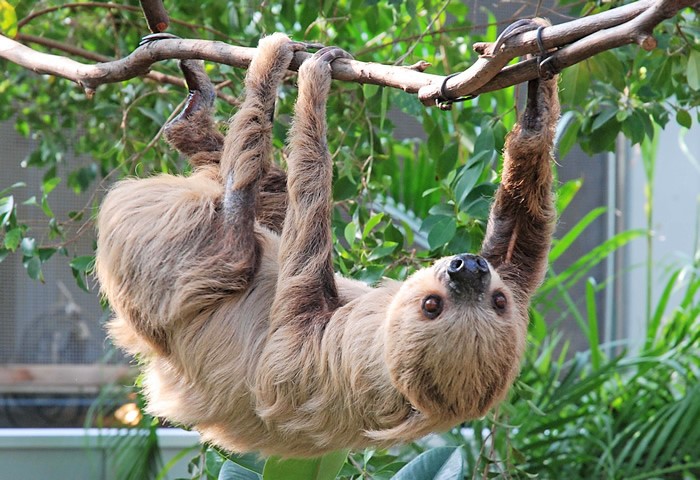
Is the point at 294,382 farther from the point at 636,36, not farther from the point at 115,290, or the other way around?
the point at 636,36

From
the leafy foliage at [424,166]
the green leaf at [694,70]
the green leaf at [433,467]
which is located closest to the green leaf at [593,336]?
the leafy foliage at [424,166]

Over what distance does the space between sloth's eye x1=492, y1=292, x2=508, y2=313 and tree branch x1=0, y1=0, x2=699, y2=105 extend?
2.17 feet

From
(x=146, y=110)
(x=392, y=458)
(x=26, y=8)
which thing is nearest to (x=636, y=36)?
(x=392, y=458)

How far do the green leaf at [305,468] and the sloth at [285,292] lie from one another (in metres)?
0.25

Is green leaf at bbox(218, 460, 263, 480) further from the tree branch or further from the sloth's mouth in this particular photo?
the tree branch

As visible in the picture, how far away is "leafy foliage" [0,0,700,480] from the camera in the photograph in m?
3.68

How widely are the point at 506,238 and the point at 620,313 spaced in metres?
5.57

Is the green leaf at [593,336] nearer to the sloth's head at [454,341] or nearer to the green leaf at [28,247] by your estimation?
the sloth's head at [454,341]

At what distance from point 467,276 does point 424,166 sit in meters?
3.13

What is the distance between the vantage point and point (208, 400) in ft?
10.7

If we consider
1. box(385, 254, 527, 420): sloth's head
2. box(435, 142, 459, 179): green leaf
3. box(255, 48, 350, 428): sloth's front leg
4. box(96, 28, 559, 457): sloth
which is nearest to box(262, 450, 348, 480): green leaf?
box(96, 28, 559, 457): sloth

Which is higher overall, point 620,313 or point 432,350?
point 432,350

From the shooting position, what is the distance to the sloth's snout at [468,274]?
2.68 meters

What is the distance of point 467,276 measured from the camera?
2693mm
